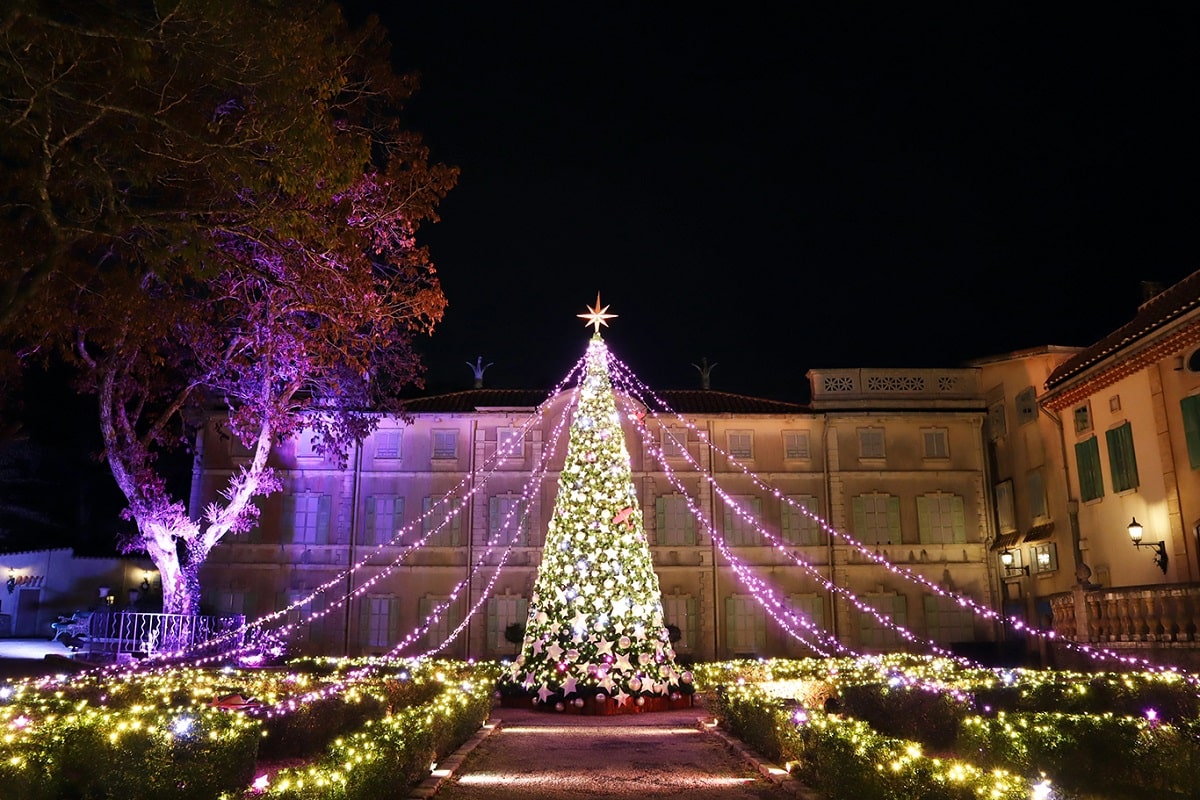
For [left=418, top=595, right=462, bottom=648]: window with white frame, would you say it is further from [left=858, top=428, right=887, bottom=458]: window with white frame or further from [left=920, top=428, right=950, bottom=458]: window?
[left=920, top=428, right=950, bottom=458]: window

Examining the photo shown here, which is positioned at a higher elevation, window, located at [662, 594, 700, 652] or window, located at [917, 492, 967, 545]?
window, located at [917, 492, 967, 545]

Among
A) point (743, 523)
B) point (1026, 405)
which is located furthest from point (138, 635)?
point (1026, 405)

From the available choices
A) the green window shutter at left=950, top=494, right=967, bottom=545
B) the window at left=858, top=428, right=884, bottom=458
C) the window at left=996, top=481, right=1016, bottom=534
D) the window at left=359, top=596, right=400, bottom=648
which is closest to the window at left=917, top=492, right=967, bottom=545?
the green window shutter at left=950, top=494, right=967, bottom=545

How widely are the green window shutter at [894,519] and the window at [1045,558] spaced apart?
171 inches

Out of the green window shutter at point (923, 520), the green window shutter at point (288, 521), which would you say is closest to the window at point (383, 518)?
the green window shutter at point (288, 521)

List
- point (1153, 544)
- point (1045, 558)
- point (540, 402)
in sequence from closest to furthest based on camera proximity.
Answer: point (1153, 544) < point (1045, 558) < point (540, 402)

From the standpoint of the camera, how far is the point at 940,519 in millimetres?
27797

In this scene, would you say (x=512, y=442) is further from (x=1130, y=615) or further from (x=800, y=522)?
(x=1130, y=615)

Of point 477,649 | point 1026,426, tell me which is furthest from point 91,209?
point 1026,426

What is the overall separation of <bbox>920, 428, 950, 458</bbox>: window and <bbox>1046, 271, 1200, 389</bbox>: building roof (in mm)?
7345

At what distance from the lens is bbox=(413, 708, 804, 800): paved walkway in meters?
8.28

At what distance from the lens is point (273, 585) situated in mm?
27125

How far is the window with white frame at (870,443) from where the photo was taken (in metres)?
28.2

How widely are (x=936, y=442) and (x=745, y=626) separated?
321 inches
